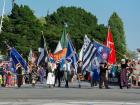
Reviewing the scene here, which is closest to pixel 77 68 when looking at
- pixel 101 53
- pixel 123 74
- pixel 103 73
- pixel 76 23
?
pixel 101 53

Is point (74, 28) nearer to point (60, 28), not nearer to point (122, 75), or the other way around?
point (60, 28)

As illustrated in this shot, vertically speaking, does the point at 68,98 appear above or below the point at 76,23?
below

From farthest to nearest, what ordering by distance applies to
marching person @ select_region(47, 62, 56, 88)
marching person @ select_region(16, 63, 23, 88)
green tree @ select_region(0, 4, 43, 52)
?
1. green tree @ select_region(0, 4, 43, 52)
2. marching person @ select_region(16, 63, 23, 88)
3. marching person @ select_region(47, 62, 56, 88)

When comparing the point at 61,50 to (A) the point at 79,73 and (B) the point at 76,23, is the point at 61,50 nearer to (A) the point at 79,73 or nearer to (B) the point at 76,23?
(A) the point at 79,73

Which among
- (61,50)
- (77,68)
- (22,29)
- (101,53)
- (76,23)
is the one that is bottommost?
(77,68)

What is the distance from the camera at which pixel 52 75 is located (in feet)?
109

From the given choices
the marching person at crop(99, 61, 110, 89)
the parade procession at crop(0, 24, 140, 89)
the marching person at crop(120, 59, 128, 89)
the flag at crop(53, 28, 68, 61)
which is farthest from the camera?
the flag at crop(53, 28, 68, 61)

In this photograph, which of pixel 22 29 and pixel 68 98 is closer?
pixel 68 98

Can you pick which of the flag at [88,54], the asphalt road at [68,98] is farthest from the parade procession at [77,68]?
the asphalt road at [68,98]

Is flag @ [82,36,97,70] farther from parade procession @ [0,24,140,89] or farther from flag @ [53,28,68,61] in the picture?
flag @ [53,28,68,61]

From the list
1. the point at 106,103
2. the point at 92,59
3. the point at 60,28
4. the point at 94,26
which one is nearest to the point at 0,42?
the point at 60,28

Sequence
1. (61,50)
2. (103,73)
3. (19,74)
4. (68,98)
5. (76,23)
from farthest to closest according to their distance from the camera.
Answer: (76,23) < (61,50) < (19,74) < (103,73) < (68,98)

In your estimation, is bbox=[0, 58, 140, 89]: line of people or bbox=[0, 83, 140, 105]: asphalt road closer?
bbox=[0, 83, 140, 105]: asphalt road

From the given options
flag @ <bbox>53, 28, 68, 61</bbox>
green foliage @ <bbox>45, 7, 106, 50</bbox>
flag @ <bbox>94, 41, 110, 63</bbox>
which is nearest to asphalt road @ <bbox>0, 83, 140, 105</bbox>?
flag @ <bbox>94, 41, 110, 63</bbox>
